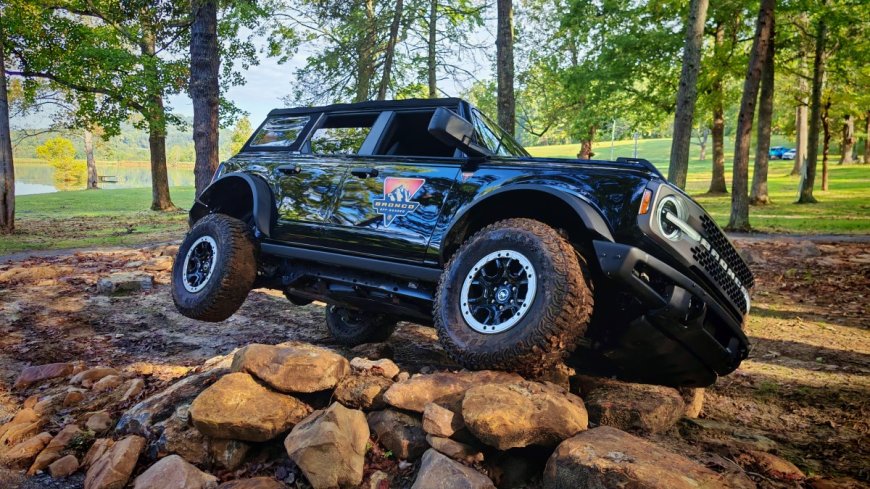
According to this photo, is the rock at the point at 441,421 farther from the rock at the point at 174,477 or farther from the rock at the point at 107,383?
the rock at the point at 107,383

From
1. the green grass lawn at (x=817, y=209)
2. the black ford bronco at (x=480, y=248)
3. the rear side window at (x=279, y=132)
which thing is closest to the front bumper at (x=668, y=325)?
the black ford bronco at (x=480, y=248)

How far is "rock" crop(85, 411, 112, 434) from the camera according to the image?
357 centimetres

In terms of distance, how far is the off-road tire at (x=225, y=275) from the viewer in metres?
4.36

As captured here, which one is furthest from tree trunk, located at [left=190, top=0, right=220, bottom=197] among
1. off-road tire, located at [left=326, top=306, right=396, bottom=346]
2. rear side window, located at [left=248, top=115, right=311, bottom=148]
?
off-road tire, located at [left=326, top=306, right=396, bottom=346]

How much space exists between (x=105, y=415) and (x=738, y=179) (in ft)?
43.3

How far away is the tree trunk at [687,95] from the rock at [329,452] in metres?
8.27

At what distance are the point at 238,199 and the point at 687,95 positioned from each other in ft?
26.6

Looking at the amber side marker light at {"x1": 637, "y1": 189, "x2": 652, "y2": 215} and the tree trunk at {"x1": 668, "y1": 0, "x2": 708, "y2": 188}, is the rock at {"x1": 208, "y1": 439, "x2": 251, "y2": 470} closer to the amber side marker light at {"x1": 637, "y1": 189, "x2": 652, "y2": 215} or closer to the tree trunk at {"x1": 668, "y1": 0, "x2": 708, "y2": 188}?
the amber side marker light at {"x1": 637, "y1": 189, "x2": 652, "y2": 215}

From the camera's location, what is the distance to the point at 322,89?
736 inches

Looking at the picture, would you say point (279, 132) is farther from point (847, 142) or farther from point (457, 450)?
point (847, 142)

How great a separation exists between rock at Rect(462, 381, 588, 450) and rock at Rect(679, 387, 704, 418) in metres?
1.29

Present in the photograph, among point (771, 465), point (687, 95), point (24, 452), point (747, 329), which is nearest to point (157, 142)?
point (687, 95)

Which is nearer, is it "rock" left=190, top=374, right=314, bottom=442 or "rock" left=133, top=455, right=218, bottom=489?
"rock" left=133, top=455, right=218, bottom=489

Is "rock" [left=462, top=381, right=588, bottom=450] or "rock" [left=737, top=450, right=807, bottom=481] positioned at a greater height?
"rock" [left=462, top=381, right=588, bottom=450]
